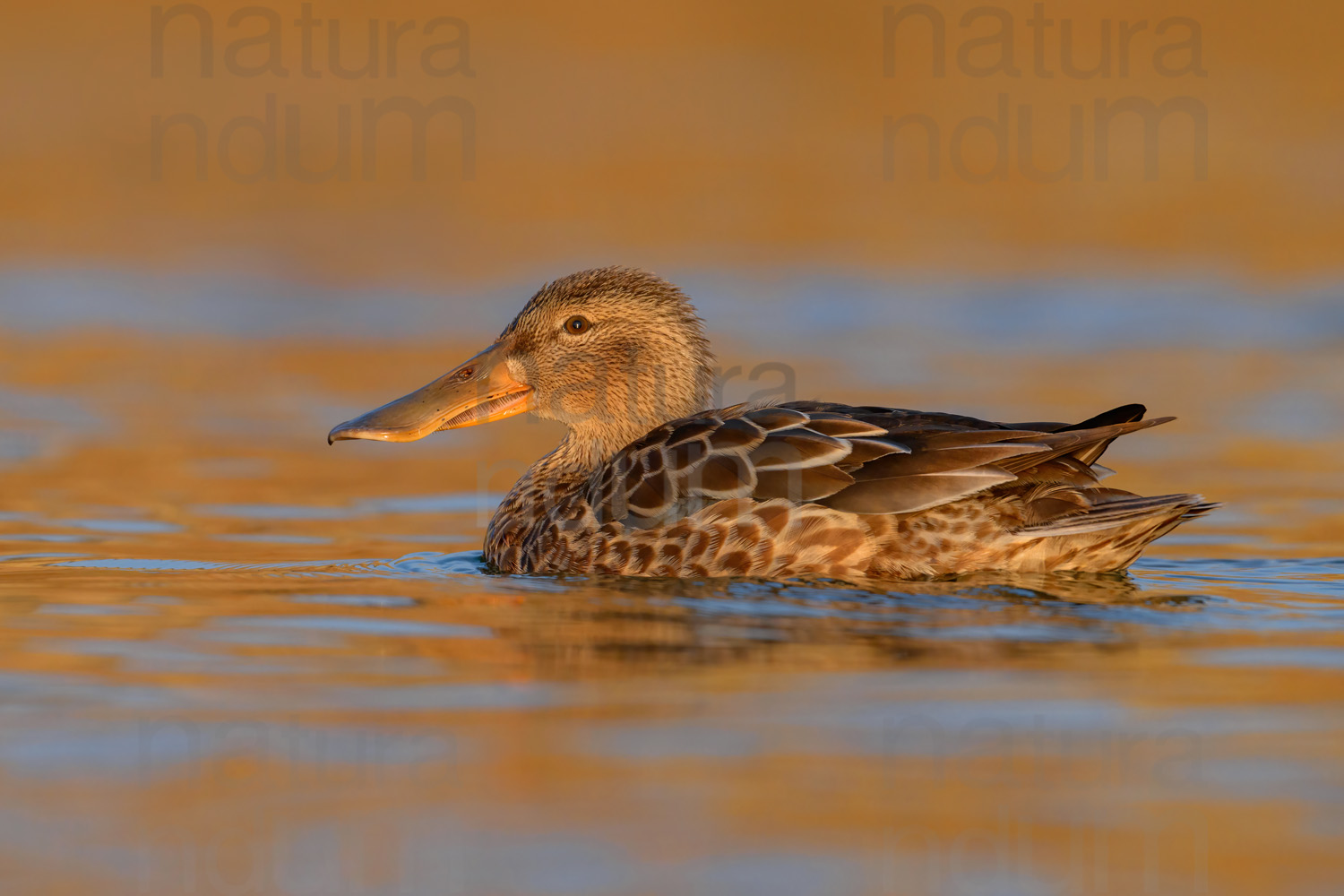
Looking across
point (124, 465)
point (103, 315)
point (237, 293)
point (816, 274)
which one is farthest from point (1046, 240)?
point (124, 465)

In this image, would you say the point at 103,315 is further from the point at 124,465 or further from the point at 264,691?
the point at 264,691

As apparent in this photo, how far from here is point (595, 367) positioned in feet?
26.7

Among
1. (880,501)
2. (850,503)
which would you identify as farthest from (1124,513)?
(850,503)

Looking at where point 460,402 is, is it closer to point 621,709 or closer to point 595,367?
point 595,367

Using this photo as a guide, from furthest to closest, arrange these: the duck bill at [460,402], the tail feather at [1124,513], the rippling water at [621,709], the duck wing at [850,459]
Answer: the duck bill at [460,402]
the duck wing at [850,459]
the tail feather at [1124,513]
the rippling water at [621,709]

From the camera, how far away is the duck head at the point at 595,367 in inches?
320

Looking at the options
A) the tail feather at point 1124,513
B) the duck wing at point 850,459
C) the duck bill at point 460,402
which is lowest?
the tail feather at point 1124,513

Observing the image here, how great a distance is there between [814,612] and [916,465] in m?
0.72

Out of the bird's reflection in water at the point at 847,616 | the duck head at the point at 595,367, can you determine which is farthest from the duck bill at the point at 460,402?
the bird's reflection in water at the point at 847,616

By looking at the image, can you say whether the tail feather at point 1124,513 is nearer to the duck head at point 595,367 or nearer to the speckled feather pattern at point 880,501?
the speckled feather pattern at point 880,501

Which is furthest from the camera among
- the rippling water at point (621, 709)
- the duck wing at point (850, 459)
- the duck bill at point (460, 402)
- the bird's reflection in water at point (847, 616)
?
the duck bill at point (460, 402)

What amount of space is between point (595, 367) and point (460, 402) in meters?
0.61

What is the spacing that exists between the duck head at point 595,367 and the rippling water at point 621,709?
0.68 meters

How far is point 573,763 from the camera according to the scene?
4625 millimetres
